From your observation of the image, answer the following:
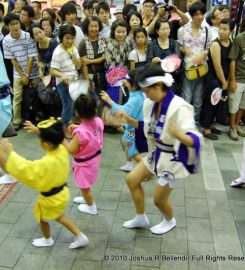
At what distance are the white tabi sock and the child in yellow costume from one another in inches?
28.3

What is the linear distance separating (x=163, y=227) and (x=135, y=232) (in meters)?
0.28

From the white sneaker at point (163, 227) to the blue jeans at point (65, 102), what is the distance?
8.87ft

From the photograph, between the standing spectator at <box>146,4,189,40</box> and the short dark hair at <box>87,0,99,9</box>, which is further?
the short dark hair at <box>87,0,99,9</box>

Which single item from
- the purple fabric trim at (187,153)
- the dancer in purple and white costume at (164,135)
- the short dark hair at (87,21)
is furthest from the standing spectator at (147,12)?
the purple fabric trim at (187,153)

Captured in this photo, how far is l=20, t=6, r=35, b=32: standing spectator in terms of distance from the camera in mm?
6125

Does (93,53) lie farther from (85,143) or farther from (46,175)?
(46,175)

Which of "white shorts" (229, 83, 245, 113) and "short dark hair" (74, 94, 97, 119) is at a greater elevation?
"short dark hair" (74, 94, 97, 119)

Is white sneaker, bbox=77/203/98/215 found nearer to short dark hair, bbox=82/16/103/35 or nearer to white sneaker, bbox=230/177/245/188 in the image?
white sneaker, bbox=230/177/245/188

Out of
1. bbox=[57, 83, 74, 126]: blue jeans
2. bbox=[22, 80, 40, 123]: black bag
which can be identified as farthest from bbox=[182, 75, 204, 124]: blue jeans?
bbox=[22, 80, 40, 123]: black bag

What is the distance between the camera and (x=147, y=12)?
20.5ft

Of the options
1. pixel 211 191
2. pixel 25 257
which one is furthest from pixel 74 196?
pixel 211 191

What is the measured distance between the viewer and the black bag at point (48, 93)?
559 cm

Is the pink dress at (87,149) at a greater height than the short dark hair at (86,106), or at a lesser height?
lesser

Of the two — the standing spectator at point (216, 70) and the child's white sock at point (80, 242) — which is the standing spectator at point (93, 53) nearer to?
the standing spectator at point (216, 70)
